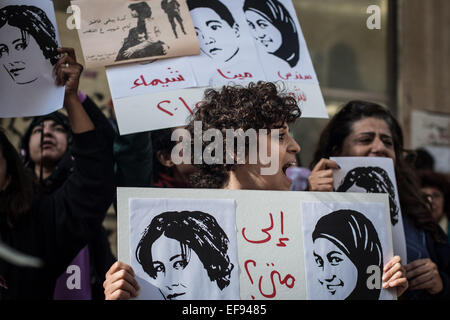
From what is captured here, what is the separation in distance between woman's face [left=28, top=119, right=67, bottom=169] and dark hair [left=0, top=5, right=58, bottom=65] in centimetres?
67

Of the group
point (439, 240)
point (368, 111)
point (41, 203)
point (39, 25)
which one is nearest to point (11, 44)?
point (39, 25)

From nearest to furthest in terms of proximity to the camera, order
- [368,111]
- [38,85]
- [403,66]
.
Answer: [38,85] → [368,111] → [403,66]

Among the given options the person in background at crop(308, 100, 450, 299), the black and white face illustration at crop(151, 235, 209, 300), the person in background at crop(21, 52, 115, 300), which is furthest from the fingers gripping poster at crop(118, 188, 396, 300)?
the person in background at crop(21, 52, 115, 300)

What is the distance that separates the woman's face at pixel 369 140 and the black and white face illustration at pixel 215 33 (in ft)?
1.85

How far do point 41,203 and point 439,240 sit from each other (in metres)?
1.33

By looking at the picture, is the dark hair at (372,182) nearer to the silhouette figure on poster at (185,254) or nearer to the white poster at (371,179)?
the white poster at (371,179)

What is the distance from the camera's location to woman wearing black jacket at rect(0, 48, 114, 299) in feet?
6.27

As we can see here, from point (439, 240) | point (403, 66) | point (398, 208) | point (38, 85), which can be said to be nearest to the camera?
point (38, 85)

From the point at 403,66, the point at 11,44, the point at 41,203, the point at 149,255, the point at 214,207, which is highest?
the point at 403,66

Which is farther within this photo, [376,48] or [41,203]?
[376,48]

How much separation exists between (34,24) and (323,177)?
0.97 metres

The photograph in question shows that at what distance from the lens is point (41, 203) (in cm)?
203

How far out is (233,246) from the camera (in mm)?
1596

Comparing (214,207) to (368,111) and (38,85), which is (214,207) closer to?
(38,85)
